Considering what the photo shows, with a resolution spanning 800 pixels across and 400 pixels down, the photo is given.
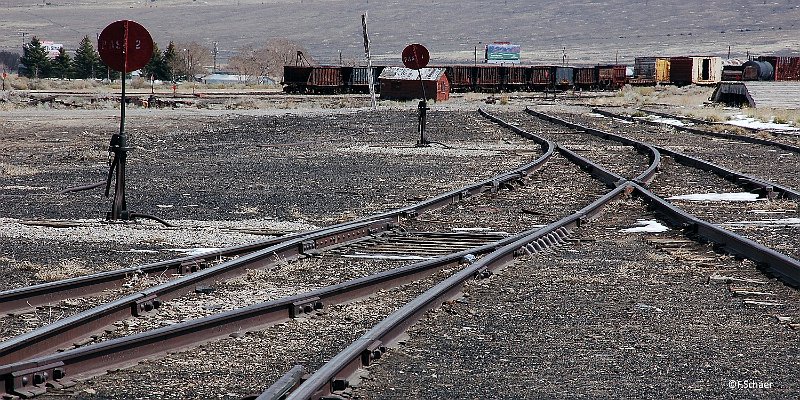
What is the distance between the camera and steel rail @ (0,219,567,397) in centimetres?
552

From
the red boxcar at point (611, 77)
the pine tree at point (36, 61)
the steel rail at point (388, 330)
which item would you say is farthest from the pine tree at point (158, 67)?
the steel rail at point (388, 330)

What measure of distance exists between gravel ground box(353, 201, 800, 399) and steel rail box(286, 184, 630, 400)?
0.08 m

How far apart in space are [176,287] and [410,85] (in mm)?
54834

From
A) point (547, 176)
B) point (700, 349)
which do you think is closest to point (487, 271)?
point (700, 349)

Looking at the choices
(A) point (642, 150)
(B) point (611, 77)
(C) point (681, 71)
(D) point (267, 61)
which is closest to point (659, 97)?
(B) point (611, 77)

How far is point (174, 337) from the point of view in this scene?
253 inches

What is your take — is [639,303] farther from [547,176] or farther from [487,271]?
[547,176]

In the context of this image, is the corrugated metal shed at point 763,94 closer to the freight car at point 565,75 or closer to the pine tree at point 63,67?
the freight car at point 565,75

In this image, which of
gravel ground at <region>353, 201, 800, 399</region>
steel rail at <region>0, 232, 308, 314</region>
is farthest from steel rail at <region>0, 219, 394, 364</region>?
gravel ground at <region>353, 201, 800, 399</region>

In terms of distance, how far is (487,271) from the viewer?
29.4 ft

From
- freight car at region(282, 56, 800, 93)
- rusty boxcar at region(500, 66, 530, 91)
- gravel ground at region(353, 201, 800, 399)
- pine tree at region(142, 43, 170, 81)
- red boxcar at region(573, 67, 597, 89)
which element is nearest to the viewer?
gravel ground at region(353, 201, 800, 399)

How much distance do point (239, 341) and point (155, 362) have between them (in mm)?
637

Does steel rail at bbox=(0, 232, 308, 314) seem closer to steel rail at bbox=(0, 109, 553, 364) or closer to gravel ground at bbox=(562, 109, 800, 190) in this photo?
steel rail at bbox=(0, 109, 553, 364)

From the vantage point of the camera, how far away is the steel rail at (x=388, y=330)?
5449 millimetres
